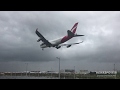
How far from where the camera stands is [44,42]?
3422 centimetres
